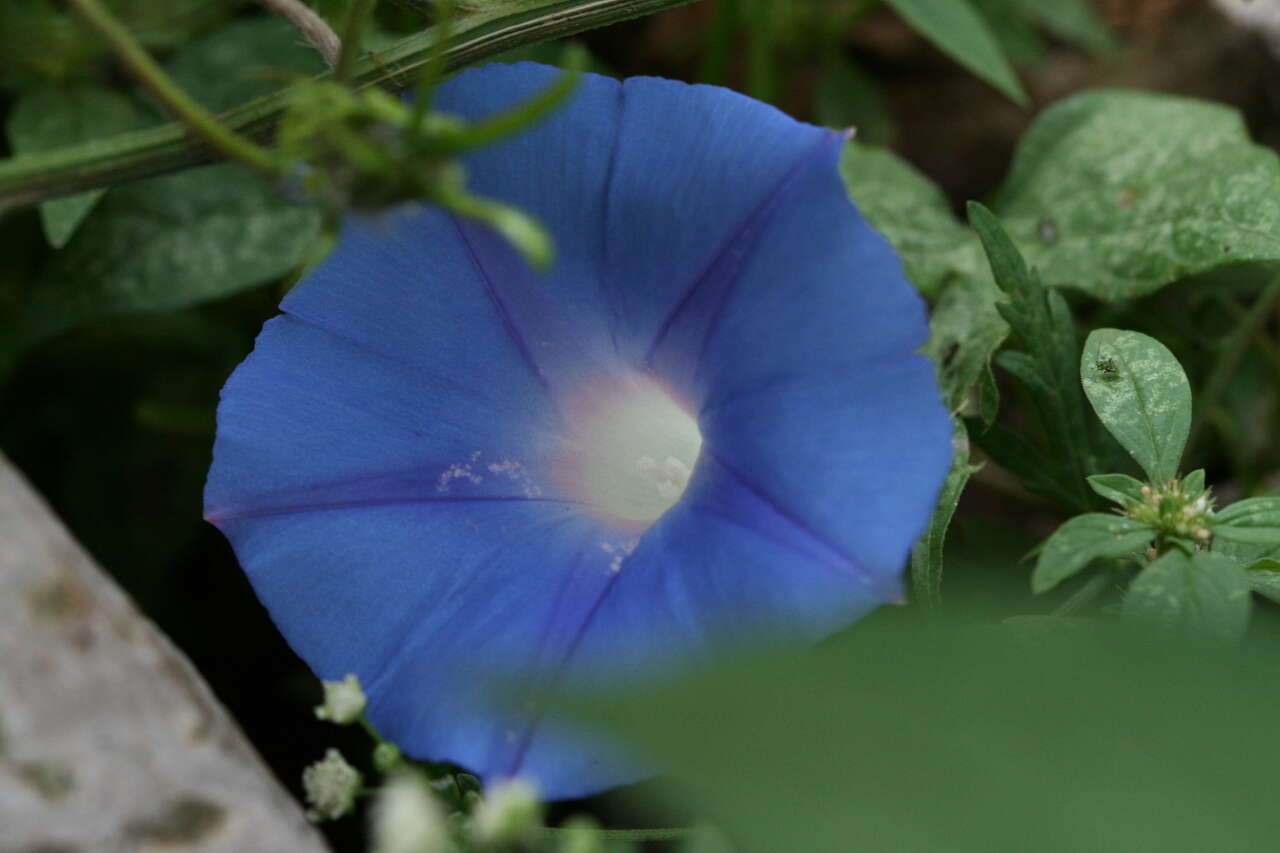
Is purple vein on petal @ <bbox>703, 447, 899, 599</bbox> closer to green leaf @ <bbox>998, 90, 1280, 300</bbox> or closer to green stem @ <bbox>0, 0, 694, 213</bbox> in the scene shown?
green stem @ <bbox>0, 0, 694, 213</bbox>

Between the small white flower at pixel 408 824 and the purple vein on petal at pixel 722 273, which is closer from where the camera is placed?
the small white flower at pixel 408 824

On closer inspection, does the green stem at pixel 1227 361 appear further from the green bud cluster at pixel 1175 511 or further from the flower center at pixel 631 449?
the flower center at pixel 631 449

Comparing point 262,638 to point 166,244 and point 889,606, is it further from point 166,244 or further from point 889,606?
point 889,606

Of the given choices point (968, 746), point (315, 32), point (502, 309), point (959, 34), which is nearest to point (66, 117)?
point (315, 32)

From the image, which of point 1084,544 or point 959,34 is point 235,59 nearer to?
point 959,34

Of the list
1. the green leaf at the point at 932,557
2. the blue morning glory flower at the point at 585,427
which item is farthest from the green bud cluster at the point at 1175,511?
the blue morning glory flower at the point at 585,427

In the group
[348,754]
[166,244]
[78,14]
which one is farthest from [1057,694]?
[166,244]
